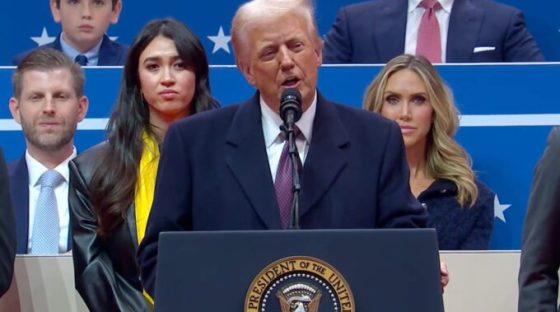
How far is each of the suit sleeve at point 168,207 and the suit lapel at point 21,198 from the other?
4.61ft

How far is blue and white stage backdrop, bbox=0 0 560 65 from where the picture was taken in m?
6.08

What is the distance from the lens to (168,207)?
2.89 meters

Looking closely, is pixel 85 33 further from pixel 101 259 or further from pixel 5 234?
pixel 5 234

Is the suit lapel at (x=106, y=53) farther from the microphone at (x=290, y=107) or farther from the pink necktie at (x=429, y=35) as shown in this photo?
the microphone at (x=290, y=107)

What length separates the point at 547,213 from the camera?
9.60 ft

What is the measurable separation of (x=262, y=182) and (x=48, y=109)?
5.90 feet

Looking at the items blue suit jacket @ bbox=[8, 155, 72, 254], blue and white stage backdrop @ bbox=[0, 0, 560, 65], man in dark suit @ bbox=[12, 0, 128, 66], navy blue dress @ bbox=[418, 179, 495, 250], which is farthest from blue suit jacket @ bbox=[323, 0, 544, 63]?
blue suit jacket @ bbox=[8, 155, 72, 254]

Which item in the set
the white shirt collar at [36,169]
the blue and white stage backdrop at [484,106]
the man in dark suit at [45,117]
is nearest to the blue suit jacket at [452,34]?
the blue and white stage backdrop at [484,106]

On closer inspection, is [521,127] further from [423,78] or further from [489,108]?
[423,78]

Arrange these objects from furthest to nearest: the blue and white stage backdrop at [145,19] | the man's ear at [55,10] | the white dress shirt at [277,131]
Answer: the blue and white stage backdrop at [145,19]
the man's ear at [55,10]
the white dress shirt at [277,131]

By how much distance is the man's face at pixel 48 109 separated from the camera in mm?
4461

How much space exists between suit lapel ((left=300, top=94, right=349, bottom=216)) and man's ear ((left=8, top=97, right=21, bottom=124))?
187 cm

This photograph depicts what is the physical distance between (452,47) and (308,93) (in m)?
2.43

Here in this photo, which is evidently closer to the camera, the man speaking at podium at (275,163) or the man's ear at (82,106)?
the man speaking at podium at (275,163)
